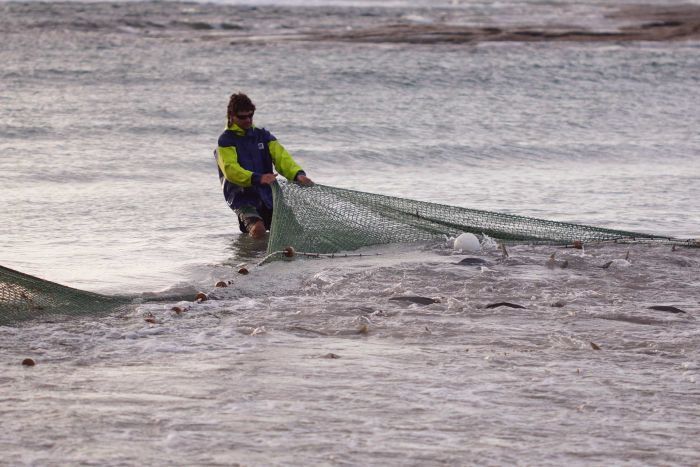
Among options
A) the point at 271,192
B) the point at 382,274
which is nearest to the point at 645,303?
the point at 382,274

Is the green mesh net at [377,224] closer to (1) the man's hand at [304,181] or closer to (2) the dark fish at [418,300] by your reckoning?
(1) the man's hand at [304,181]

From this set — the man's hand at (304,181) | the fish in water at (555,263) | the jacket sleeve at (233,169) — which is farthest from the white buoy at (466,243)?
the jacket sleeve at (233,169)

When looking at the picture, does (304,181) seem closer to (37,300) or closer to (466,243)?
(466,243)

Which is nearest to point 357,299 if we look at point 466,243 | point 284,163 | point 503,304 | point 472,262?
point 503,304

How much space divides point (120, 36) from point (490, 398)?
2594 cm

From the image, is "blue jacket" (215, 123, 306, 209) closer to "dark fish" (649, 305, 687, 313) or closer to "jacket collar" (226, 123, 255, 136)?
"jacket collar" (226, 123, 255, 136)

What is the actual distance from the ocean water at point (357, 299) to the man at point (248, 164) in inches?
12.6

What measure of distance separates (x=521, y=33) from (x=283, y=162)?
78.4ft

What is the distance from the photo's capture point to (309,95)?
1950cm

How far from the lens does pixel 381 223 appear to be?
26.9 feet

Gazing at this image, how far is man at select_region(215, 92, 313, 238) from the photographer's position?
8.44 metres

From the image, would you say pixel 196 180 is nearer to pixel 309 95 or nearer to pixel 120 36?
pixel 309 95

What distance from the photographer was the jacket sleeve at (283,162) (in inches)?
332

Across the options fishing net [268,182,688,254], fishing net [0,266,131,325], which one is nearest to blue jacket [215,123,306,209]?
fishing net [268,182,688,254]
